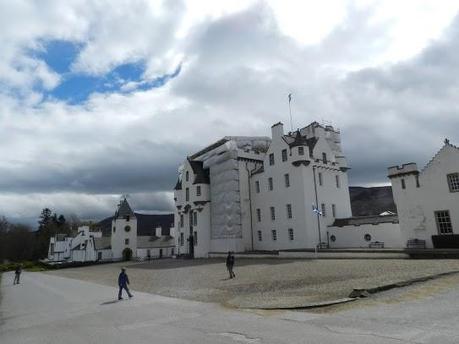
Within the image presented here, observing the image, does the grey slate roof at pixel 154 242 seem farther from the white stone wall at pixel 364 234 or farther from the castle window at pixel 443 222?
the castle window at pixel 443 222

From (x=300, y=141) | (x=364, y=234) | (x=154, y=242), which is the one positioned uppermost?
(x=300, y=141)

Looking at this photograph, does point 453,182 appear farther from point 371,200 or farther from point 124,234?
point 124,234

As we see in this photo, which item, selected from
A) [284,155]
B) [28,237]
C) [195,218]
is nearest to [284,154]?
[284,155]

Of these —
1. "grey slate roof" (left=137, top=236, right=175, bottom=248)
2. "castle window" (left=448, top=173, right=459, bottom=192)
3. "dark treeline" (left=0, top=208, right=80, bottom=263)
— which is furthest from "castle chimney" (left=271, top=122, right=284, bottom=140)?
"dark treeline" (left=0, top=208, right=80, bottom=263)

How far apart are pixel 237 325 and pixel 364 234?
29349mm

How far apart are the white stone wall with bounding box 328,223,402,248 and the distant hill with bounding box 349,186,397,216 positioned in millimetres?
16107

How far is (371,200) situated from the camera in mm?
62094

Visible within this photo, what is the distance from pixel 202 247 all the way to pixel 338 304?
40222 mm

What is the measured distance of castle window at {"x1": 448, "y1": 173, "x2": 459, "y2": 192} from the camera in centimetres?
2711

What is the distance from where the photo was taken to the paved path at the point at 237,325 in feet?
29.6

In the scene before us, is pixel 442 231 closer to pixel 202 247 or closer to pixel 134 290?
pixel 134 290

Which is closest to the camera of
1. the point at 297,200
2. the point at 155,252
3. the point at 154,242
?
the point at 297,200

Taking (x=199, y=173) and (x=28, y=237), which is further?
(x=28, y=237)

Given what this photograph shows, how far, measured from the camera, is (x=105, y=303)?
18.1m
